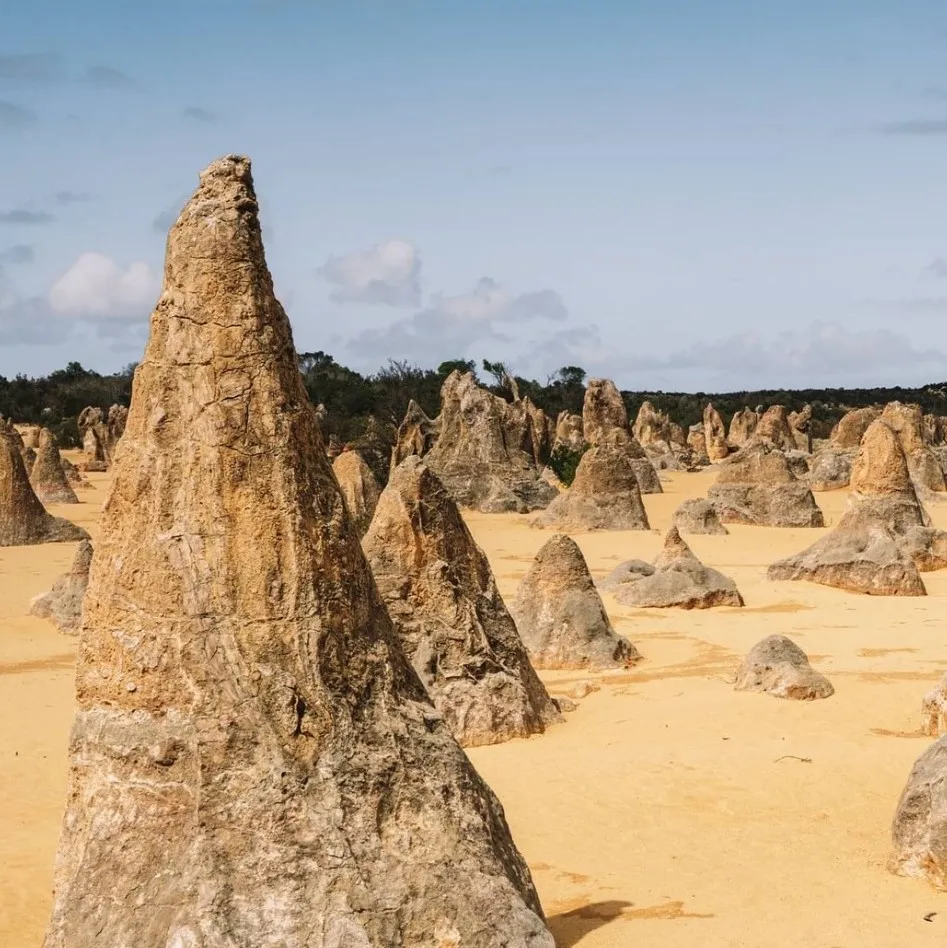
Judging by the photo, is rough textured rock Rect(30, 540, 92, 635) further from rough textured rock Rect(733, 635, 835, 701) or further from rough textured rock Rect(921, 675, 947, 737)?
rough textured rock Rect(921, 675, 947, 737)

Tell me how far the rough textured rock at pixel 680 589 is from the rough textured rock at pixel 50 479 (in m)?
14.4

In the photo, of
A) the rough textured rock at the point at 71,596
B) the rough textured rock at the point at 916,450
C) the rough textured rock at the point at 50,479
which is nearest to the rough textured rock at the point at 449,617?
the rough textured rock at the point at 71,596

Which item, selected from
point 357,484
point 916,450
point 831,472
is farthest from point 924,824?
point 831,472

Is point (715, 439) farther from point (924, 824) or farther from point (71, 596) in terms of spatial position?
point (924, 824)

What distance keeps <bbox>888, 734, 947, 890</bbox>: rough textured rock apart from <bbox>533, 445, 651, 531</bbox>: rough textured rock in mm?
16320

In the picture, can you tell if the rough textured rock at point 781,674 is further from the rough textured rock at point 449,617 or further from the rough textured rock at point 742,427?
Answer: the rough textured rock at point 742,427

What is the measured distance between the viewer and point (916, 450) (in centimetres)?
3042

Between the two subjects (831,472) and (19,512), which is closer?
(19,512)

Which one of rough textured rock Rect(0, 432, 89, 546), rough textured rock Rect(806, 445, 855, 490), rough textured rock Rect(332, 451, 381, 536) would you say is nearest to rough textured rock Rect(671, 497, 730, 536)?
rough textured rock Rect(332, 451, 381, 536)

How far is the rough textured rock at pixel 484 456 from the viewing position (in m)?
26.4

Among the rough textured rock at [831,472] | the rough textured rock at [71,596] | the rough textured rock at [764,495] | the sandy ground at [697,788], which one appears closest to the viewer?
the sandy ground at [697,788]

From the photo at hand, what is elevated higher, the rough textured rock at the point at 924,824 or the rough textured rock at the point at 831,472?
the rough textured rock at the point at 831,472

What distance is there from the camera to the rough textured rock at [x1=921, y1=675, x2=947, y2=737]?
816cm

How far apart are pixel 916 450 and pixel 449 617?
23.8 metres
